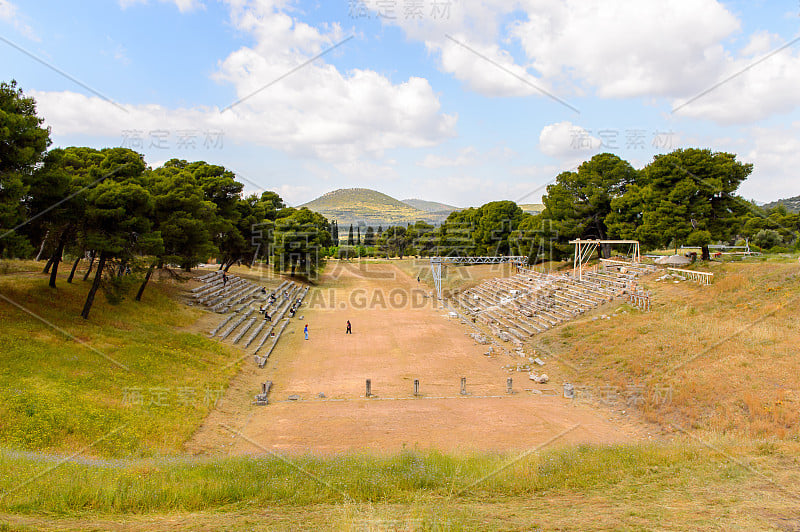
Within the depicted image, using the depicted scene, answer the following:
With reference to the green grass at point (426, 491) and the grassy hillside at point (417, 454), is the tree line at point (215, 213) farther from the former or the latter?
the green grass at point (426, 491)

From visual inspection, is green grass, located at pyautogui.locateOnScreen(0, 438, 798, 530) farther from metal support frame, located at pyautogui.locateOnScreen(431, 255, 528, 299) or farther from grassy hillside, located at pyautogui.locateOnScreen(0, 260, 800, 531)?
metal support frame, located at pyautogui.locateOnScreen(431, 255, 528, 299)

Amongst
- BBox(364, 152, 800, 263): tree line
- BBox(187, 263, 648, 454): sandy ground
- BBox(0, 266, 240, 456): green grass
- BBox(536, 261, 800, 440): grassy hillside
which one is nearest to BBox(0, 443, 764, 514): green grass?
BBox(187, 263, 648, 454): sandy ground

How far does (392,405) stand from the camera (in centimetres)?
1552

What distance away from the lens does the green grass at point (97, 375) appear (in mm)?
10820

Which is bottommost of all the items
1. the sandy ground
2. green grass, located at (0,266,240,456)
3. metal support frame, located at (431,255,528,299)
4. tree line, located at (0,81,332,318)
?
the sandy ground

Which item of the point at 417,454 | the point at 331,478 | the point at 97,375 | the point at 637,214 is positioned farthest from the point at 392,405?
the point at 637,214

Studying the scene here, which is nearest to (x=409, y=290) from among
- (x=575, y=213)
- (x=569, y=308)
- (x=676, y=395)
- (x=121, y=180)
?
(x=575, y=213)

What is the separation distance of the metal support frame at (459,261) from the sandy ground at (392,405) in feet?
53.2

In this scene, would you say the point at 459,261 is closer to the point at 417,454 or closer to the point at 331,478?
the point at 417,454

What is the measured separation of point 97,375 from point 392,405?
9.81 m

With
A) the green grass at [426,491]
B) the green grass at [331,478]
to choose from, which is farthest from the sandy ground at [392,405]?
the green grass at [426,491]

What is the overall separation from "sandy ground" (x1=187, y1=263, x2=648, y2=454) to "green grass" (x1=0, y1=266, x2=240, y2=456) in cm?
120

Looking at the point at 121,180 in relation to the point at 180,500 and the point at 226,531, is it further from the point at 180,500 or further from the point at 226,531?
the point at 226,531

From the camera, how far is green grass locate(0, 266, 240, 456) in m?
10.8
